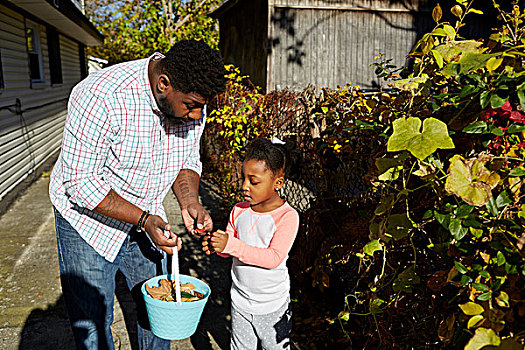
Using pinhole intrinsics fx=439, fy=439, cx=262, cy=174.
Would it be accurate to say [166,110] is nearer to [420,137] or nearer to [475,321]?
[420,137]

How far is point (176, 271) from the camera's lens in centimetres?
207

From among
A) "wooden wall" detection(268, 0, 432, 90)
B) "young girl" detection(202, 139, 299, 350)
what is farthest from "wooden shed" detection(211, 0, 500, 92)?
"young girl" detection(202, 139, 299, 350)

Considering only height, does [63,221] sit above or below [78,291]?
above

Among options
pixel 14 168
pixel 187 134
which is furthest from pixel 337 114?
pixel 14 168

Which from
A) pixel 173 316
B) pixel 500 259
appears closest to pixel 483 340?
pixel 500 259

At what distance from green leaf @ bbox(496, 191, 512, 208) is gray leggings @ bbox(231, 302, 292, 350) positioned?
1425 mm

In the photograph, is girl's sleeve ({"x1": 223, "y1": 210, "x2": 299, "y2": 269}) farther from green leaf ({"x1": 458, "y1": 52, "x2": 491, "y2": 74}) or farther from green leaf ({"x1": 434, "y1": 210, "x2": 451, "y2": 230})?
green leaf ({"x1": 458, "y1": 52, "x2": 491, "y2": 74})

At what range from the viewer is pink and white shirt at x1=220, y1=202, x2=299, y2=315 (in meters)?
2.21

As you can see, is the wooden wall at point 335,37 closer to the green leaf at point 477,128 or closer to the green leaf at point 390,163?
the green leaf at point 390,163

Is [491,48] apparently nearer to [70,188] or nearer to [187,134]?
[187,134]

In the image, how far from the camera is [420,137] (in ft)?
4.21

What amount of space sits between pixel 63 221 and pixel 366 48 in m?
9.93

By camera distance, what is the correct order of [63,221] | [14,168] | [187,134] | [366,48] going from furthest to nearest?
[366,48] → [14,168] → [187,134] → [63,221]

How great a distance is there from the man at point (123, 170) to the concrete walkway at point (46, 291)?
91 cm
